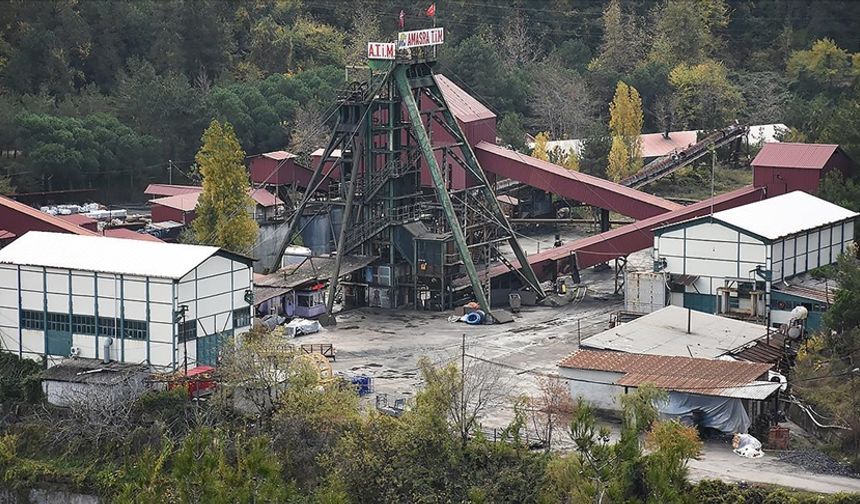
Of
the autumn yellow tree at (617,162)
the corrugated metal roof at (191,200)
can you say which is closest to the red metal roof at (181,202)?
the corrugated metal roof at (191,200)

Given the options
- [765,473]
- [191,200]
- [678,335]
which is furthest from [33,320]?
[765,473]

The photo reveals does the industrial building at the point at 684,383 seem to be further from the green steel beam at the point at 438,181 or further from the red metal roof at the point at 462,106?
the red metal roof at the point at 462,106

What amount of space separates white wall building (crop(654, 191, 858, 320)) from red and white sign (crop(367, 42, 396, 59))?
933 centimetres

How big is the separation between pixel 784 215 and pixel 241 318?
1599 cm

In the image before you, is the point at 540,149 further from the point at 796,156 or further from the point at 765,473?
the point at 765,473

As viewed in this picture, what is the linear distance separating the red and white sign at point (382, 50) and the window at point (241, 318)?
403 inches

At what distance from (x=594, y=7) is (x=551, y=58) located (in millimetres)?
8561

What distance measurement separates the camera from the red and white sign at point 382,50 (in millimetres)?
49312

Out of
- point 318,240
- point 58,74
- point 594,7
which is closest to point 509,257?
point 318,240

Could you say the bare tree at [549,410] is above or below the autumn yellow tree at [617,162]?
below

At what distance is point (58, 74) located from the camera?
2876 inches

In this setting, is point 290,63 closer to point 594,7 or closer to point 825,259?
point 594,7

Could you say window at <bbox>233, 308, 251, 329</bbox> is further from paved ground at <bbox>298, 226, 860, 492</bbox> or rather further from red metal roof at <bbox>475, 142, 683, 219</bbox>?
red metal roof at <bbox>475, 142, 683, 219</bbox>

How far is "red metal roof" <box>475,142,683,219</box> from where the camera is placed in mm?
53906
